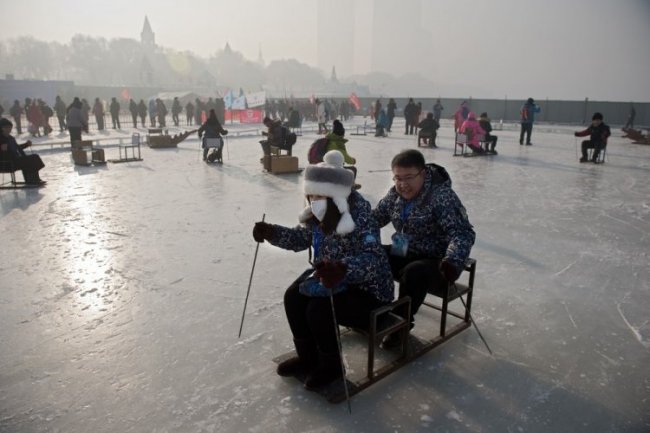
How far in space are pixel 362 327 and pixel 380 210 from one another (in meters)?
1.06

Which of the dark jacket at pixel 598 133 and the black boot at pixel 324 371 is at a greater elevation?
the dark jacket at pixel 598 133

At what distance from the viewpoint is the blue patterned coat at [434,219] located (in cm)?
291

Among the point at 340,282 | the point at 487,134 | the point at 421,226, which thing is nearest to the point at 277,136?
the point at 487,134

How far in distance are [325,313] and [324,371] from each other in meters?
0.39

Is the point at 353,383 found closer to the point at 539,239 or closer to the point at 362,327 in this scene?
the point at 362,327

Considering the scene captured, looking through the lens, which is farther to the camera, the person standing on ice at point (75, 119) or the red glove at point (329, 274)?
the person standing on ice at point (75, 119)

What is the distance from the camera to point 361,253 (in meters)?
2.58

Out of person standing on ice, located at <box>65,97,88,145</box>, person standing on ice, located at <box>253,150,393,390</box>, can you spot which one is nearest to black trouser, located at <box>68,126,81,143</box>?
person standing on ice, located at <box>65,97,88,145</box>

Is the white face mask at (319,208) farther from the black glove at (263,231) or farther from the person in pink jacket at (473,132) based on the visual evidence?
the person in pink jacket at (473,132)

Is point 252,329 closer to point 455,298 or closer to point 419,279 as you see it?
point 419,279

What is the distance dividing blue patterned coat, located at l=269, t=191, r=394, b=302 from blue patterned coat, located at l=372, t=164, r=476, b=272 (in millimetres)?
357

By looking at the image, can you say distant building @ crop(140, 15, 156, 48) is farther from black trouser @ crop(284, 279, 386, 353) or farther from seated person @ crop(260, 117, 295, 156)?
black trouser @ crop(284, 279, 386, 353)

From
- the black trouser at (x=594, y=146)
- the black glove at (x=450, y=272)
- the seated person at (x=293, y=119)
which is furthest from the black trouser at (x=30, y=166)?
the seated person at (x=293, y=119)

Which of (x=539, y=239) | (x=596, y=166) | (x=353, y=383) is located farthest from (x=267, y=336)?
(x=596, y=166)
